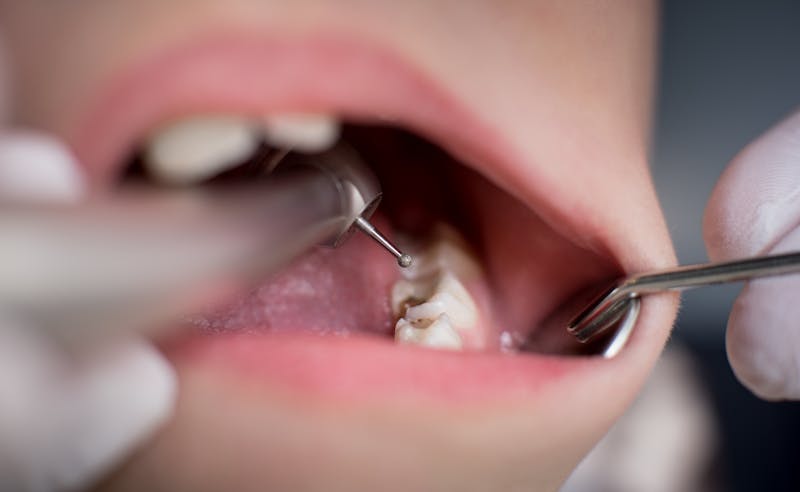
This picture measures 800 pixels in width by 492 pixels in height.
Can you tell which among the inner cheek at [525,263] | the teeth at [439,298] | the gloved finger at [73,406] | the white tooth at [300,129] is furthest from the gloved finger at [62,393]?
the inner cheek at [525,263]

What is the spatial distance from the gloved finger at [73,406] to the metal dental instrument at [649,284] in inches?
11.7

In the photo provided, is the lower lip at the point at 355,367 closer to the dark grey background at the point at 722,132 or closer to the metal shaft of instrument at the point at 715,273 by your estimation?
the metal shaft of instrument at the point at 715,273

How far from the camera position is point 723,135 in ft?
4.78

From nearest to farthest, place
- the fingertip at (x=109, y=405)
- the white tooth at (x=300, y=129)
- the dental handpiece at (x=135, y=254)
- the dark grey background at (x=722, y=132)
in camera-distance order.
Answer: the dental handpiece at (x=135, y=254) < the fingertip at (x=109, y=405) < the white tooth at (x=300, y=129) < the dark grey background at (x=722, y=132)

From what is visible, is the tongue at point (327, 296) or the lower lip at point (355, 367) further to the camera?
the tongue at point (327, 296)

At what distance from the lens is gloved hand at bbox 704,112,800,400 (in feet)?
2.14

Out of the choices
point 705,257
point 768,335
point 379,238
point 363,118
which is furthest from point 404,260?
point 705,257

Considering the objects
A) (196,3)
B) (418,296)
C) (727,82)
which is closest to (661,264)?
(418,296)

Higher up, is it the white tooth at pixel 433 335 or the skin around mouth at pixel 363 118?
the skin around mouth at pixel 363 118

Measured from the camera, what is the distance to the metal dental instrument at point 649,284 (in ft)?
1.72

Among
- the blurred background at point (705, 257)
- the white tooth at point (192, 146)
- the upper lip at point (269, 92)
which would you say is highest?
the upper lip at point (269, 92)

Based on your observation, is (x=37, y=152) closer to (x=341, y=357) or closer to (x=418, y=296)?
(x=341, y=357)

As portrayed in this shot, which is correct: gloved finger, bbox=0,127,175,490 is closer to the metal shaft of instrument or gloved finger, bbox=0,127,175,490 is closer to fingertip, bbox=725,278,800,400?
the metal shaft of instrument

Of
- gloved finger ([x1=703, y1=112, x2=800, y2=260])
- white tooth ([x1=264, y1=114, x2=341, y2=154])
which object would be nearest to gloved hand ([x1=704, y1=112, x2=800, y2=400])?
gloved finger ([x1=703, y1=112, x2=800, y2=260])
